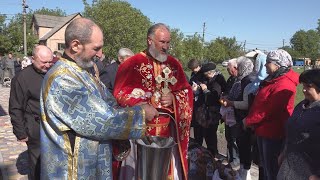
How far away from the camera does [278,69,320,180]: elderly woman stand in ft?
9.78

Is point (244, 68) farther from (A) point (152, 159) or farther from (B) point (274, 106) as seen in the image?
(A) point (152, 159)

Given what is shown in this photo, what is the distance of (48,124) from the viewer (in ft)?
8.13

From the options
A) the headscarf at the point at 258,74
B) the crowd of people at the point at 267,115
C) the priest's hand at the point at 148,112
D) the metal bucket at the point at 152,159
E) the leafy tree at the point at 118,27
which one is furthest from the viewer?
the leafy tree at the point at 118,27

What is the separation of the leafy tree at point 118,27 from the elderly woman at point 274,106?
29344 millimetres

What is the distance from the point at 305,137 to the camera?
3.05 meters

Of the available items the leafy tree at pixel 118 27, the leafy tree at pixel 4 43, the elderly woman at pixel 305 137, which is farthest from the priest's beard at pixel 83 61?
the leafy tree at pixel 4 43

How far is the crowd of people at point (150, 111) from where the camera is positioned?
2424 millimetres

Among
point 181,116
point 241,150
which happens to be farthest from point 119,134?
point 241,150

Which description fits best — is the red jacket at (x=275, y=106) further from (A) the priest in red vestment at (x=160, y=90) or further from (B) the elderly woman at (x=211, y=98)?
(B) the elderly woman at (x=211, y=98)

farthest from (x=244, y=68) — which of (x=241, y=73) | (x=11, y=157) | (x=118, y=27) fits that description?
(x=118, y=27)

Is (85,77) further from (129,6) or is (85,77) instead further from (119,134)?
(129,6)

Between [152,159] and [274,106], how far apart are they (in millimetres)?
1771

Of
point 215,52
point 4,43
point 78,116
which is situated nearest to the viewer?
point 78,116

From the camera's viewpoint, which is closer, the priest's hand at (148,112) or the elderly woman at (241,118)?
the priest's hand at (148,112)
